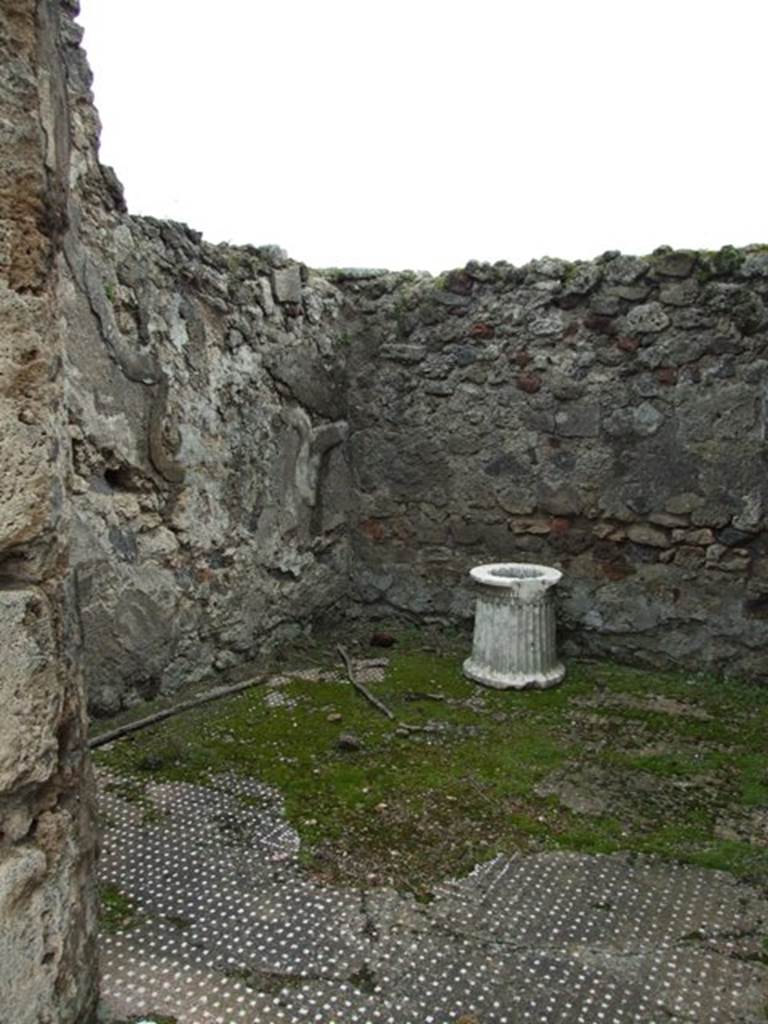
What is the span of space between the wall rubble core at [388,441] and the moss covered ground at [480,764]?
0.39 meters

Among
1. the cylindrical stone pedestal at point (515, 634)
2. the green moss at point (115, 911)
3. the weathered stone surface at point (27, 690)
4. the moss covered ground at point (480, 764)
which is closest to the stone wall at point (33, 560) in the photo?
the weathered stone surface at point (27, 690)

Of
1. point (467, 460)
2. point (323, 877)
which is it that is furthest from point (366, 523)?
point (323, 877)

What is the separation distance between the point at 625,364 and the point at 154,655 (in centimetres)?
268

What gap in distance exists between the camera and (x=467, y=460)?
14.6ft

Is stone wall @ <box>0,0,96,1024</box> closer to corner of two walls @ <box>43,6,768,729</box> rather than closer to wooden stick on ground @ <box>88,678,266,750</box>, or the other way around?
wooden stick on ground @ <box>88,678,266,750</box>

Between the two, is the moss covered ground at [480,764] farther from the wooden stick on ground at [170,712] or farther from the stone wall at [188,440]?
the stone wall at [188,440]

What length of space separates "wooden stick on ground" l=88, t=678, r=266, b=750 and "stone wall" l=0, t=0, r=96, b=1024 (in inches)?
66.1

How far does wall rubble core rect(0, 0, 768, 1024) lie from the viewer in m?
3.29

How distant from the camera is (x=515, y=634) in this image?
391 centimetres

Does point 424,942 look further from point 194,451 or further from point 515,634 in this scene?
point 194,451

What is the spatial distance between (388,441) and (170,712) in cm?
198

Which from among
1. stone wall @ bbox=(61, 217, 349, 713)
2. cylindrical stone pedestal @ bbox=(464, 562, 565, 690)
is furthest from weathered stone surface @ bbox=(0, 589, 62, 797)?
cylindrical stone pedestal @ bbox=(464, 562, 565, 690)

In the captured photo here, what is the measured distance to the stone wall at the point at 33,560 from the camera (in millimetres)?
1233

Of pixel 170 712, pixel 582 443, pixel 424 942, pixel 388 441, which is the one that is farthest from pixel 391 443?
pixel 424 942
